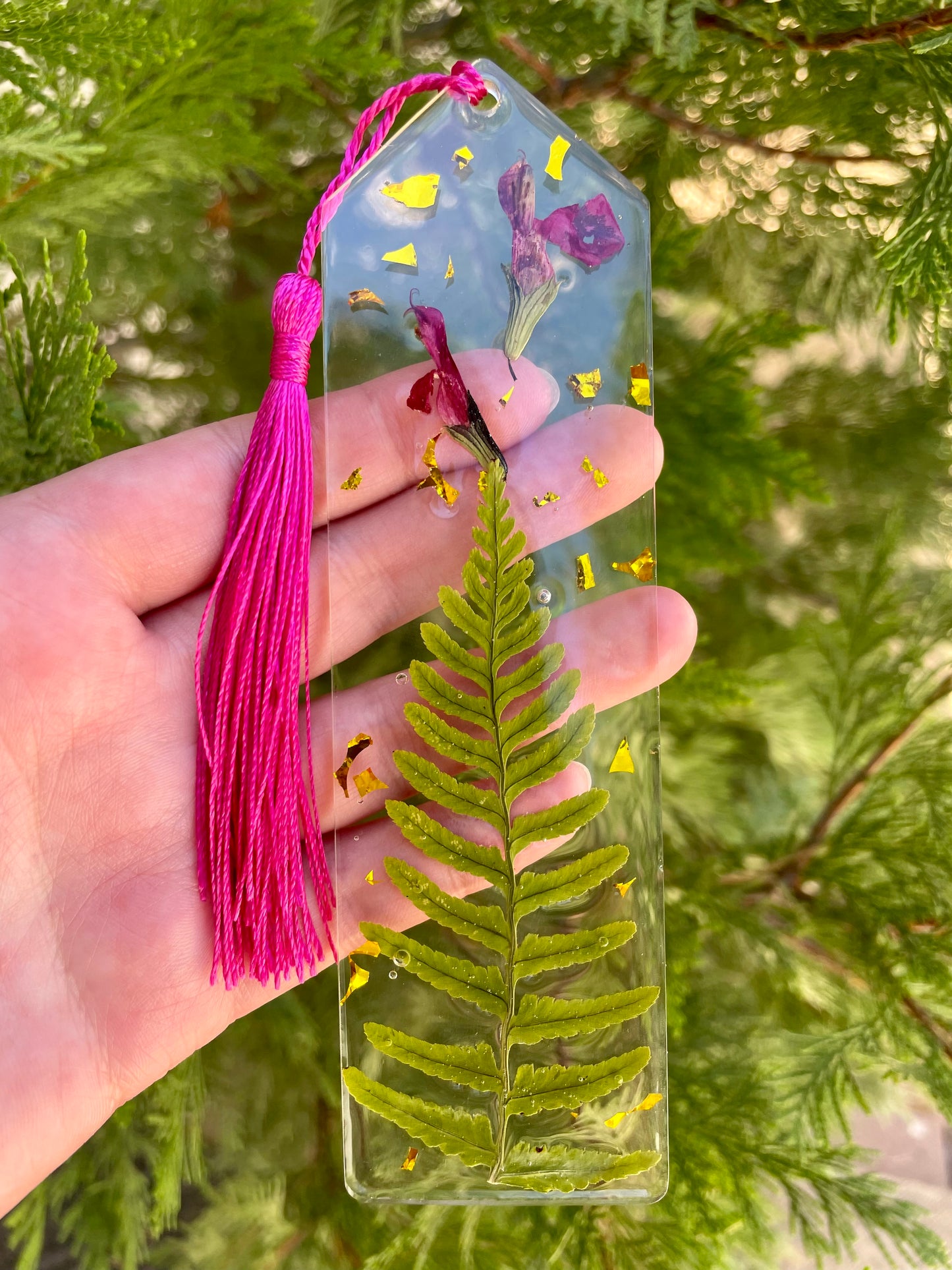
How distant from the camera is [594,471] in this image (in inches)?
36.7

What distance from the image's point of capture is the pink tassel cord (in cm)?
89

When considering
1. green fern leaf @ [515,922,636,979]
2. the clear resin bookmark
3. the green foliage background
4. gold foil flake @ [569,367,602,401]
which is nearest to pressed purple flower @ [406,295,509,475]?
the clear resin bookmark

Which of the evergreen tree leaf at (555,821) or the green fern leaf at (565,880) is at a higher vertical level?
the evergreen tree leaf at (555,821)

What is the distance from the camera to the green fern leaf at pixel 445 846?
2.84 feet

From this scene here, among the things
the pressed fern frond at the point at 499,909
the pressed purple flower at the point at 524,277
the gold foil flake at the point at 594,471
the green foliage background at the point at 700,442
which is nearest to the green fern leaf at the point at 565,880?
the pressed fern frond at the point at 499,909

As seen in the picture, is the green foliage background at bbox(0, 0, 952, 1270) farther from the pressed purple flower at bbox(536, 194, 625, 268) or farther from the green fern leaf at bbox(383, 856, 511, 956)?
the green fern leaf at bbox(383, 856, 511, 956)

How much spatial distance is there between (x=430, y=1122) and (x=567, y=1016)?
17 centimetres

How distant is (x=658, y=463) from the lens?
0.95 meters

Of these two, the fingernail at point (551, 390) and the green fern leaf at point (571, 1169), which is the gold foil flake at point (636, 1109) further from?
the fingernail at point (551, 390)

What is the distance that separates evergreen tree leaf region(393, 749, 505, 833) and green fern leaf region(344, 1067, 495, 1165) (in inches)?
10.8

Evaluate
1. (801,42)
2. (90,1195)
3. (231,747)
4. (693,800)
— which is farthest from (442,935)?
(801,42)

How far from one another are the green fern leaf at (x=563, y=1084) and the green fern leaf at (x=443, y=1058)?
2 centimetres

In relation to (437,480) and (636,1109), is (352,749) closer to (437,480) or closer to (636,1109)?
(437,480)

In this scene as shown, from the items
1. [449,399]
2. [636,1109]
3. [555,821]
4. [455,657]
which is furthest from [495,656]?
[636,1109]
